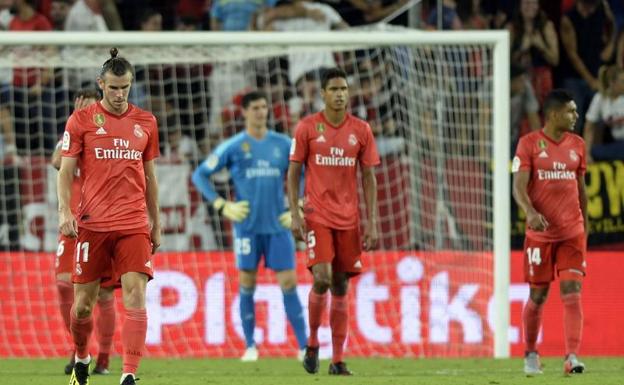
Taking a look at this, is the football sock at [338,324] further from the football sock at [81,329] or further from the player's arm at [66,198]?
the player's arm at [66,198]

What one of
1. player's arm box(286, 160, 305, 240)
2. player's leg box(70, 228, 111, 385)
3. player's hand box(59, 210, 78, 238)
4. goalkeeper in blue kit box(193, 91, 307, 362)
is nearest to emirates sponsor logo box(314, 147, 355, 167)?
player's arm box(286, 160, 305, 240)

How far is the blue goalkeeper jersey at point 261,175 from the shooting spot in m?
13.3

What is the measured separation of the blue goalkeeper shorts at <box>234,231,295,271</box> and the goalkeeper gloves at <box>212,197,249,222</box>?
0.17 metres

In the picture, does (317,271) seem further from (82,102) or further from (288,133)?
(288,133)

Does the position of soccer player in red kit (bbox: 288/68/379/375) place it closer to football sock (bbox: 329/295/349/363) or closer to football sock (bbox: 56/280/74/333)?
football sock (bbox: 329/295/349/363)

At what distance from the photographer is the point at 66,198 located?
347 inches

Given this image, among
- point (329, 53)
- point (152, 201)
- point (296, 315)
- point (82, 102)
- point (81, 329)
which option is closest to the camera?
point (152, 201)

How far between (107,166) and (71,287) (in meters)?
2.72

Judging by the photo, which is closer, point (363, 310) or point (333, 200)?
point (333, 200)

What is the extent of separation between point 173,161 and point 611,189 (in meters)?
4.41

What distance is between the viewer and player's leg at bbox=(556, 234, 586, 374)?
36.7ft

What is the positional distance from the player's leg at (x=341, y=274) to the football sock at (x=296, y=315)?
1635 millimetres

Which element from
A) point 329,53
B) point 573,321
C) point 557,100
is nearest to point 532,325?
point 573,321

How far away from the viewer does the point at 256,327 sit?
14195mm
